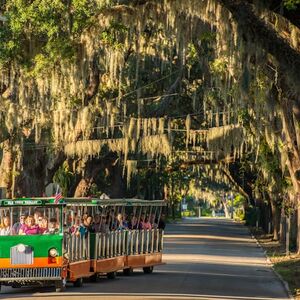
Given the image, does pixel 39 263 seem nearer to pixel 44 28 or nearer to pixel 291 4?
pixel 291 4

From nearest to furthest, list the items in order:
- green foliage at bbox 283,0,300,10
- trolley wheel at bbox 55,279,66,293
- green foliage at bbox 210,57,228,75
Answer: green foliage at bbox 283,0,300,10 → trolley wheel at bbox 55,279,66,293 → green foliage at bbox 210,57,228,75

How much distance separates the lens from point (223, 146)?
42.9m

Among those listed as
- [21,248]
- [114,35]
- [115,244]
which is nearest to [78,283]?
[21,248]

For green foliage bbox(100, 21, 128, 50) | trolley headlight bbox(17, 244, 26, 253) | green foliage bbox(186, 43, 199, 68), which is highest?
green foliage bbox(186, 43, 199, 68)

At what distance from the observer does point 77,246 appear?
75.0 feet

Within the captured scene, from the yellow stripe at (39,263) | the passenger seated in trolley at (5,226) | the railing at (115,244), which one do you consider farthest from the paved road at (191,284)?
the passenger seated in trolley at (5,226)

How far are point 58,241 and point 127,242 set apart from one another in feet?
21.7

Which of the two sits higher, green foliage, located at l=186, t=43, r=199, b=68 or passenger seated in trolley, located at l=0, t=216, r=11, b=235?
green foliage, located at l=186, t=43, r=199, b=68

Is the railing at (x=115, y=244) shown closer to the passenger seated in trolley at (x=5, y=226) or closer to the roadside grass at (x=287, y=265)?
the passenger seated in trolley at (x=5, y=226)

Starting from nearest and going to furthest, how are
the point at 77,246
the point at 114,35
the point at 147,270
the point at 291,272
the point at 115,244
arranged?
the point at 77,246
the point at 115,244
the point at 147,270
the point at 291,272
the point at 114,35

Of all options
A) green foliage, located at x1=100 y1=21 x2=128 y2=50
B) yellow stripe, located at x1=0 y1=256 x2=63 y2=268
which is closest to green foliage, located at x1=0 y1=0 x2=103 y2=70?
green foliage, located at x1=100 y1=21 x2=128 y2=50

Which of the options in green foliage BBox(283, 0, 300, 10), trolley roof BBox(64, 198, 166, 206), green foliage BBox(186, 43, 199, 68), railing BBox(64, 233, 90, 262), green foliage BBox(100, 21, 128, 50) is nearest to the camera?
green foliage BBox(283, 0, 300, 10)

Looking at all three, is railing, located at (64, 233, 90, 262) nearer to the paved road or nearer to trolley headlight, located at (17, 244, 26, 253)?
the paved road

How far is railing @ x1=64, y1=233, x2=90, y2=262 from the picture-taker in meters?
21.8
